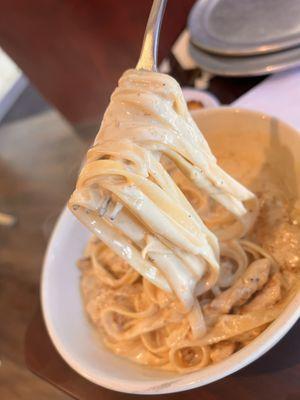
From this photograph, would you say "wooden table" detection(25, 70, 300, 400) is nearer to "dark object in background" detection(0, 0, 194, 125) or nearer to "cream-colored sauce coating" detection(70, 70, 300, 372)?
"cream-colored sauce coating" detection(70, 70, 300, 372)

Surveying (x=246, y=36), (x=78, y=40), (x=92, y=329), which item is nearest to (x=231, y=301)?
(x=92, y=329)

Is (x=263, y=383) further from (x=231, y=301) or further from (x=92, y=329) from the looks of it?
(x=92, y=329)

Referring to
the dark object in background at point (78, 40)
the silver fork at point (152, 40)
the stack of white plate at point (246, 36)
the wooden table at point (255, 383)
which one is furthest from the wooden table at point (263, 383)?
the dark object in background at point (78, 40)

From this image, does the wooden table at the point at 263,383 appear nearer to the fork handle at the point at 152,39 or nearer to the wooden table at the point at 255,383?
the wooden table at the point at 255,383

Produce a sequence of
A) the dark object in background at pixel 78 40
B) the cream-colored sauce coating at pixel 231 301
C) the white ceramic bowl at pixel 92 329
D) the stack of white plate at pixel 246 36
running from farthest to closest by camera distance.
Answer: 1. the dark object in background at pixel 78 40
2. the stack of white plate at pixel 246 36
3. the cream-colored sauce coating at pixel 231 301
4. the white ceramic bowl at pixel 92 329

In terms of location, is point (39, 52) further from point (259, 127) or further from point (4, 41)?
point (259, 127)

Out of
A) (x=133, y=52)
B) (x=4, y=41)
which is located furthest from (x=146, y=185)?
(x=4, y=41)

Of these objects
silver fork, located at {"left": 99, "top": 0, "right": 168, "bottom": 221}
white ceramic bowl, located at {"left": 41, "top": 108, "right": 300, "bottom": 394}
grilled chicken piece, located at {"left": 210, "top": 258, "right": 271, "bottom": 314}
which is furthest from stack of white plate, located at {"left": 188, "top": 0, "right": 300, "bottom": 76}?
grilled chicken piece, located at {"left": 210, "top": 258, "right": 271, "bottom": 314}
